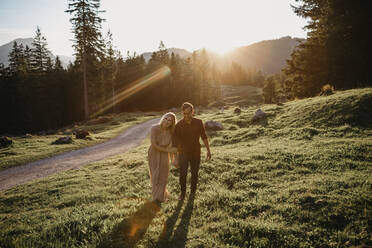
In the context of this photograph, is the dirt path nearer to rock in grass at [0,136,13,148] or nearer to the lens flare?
rock in grass at [0,136,13,148]

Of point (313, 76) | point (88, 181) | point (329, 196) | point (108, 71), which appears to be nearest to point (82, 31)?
point (108, 71)

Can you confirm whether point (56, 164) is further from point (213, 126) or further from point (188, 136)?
point (213, 126)

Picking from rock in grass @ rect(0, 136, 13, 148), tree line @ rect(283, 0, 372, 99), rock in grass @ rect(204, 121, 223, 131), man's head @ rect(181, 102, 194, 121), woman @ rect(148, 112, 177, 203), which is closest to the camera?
man's head @ rect(181, 102, 194, 121)

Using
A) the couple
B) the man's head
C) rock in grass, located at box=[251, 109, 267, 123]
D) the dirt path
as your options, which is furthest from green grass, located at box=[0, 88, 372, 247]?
rock in grass, located at box=[251, 109, 267, 123]

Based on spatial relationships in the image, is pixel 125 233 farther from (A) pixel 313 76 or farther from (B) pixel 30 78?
(B) pixel 30 78

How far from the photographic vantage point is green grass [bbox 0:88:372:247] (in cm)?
439

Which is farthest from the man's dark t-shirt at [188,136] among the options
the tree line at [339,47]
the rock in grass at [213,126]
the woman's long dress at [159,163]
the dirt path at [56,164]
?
the tree line at [339,47]

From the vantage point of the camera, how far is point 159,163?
20.2 feet

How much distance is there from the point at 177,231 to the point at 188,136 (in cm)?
261

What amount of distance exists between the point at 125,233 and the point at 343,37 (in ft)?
94.5

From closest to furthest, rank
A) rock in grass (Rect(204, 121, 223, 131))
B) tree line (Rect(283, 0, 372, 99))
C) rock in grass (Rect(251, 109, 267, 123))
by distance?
rock in grass (Rect(251, 109, 267, 123)) < rock in grass (Rect(204, 121, 223, 131)) < tree line (Rect(283, 0, 372, 99))

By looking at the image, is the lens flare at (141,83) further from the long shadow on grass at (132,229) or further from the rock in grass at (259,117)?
the long shadow on grass at (132,229)

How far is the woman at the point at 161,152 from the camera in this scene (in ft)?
19.7

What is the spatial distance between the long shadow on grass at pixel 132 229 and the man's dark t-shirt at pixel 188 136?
6.59 feet
